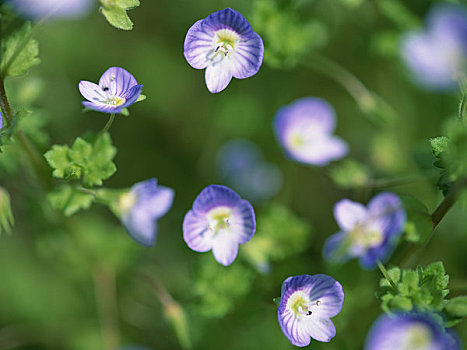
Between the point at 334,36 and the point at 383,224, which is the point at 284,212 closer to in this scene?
the point at 383,224

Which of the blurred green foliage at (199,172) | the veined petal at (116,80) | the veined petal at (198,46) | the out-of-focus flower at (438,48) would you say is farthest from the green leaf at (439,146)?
the out-of-focus flower at (438,48)

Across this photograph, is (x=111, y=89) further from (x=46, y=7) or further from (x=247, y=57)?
(x=46, y=7)

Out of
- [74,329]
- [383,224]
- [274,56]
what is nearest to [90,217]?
[74,329]

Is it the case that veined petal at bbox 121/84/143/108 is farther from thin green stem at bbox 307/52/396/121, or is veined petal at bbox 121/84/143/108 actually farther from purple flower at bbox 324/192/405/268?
thin green stem at bbox 307/52/396/121

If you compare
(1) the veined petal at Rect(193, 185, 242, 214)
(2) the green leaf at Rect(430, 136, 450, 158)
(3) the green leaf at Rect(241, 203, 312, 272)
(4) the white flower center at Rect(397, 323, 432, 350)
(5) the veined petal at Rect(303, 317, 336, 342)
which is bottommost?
(4) the white flower center at Rect(397, 323, 432, 350)

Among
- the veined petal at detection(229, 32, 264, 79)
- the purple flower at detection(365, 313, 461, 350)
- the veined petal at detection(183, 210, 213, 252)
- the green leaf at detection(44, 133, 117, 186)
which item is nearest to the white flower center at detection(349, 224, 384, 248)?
the purple flower at detection(365, 313, 461, 350)

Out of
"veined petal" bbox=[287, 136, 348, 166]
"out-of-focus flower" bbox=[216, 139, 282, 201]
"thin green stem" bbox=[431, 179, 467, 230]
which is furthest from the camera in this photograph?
"out-of-focus flower" bbox=[216, 139, 282, 201]

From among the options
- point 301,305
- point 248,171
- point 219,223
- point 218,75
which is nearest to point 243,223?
point 219,223
